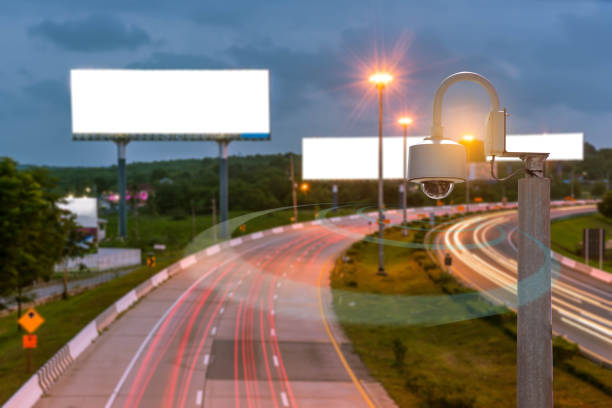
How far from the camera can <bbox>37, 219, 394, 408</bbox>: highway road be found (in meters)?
21.0

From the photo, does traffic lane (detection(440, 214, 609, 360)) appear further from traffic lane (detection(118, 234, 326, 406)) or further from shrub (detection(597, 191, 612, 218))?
shrub (detection(597, 191, 612, 218))

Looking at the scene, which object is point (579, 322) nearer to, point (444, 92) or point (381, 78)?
point (381, 78)

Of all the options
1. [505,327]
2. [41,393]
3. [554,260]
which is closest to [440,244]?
[554,260]

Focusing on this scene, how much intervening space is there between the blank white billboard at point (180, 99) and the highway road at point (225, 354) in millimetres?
36786

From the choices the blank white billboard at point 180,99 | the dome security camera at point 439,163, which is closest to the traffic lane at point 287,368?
the dome security camera at point 439,163

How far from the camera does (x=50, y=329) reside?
3709 centimetres

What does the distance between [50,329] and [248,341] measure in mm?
17182

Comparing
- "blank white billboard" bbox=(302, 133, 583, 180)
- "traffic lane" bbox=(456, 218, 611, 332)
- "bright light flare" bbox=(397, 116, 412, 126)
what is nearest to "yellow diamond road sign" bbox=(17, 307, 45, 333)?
"traffic lane" bbox=(456, 218, 611, 332)

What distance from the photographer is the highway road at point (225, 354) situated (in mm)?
20969

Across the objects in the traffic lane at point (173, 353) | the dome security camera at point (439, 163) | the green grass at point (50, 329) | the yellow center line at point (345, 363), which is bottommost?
the green grass at point (50, 329)

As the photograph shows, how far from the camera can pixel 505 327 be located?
92.0 feet

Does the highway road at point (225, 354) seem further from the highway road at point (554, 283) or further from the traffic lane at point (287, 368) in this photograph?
the highway road at point (554, 283)

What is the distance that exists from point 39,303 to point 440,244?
1720 inches

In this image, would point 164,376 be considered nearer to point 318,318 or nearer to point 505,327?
point 318,318
